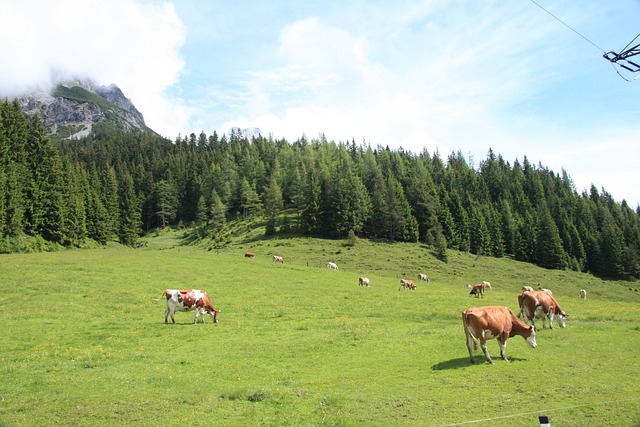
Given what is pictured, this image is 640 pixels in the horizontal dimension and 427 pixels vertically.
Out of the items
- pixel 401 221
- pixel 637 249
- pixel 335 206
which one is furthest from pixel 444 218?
pixel 637 249

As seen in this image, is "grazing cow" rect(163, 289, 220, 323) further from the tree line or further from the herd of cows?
the tree line

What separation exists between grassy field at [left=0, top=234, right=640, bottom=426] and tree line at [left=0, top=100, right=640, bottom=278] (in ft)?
127

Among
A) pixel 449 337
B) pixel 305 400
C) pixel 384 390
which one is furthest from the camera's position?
pixel 449 337

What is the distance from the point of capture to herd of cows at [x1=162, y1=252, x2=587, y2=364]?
50.6ft

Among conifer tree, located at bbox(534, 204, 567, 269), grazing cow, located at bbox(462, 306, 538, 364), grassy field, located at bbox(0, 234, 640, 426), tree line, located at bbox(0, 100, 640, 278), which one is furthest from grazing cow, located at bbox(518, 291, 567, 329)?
conifer tree, located at bbox(534, 204, 567, 269)

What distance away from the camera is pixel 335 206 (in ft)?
325

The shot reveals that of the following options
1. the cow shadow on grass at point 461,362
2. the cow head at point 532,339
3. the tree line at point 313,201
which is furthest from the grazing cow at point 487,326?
the tree line at point 313,201

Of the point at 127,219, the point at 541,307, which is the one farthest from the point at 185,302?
the point at 127,219

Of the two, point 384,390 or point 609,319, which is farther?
point 609,319

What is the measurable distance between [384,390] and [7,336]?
781 inches

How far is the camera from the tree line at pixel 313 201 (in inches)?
2675

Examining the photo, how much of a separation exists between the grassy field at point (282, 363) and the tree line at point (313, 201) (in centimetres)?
3866

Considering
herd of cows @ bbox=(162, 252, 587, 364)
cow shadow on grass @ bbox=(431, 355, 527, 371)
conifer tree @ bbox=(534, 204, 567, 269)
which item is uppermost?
conifer tree @ bbox=(534, 204, 567, 269)

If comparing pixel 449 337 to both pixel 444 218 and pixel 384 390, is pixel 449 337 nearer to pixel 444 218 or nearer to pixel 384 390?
pixel 384 390
